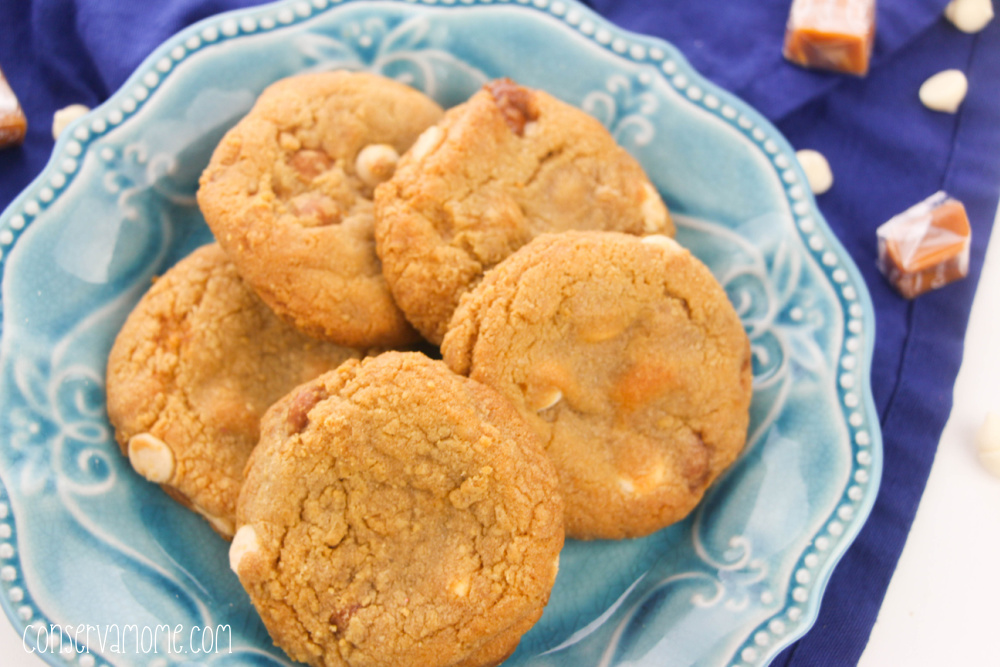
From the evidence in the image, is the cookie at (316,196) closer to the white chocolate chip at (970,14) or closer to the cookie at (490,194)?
the cookie at (490,194)

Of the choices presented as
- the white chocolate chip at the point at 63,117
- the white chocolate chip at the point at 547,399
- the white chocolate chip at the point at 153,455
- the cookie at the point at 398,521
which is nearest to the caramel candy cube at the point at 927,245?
the white chocolate chip at the point at 547,399

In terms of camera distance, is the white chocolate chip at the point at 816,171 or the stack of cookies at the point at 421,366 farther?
the white chocolate chip at the point at 816,171

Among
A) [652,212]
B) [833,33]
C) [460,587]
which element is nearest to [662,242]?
[652,212]

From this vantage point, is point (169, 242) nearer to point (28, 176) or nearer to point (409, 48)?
point (28, 176)

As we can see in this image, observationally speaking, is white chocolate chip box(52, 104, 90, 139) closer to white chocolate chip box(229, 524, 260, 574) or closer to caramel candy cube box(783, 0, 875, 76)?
white chocolate chip box(229, 524, 260, 574)

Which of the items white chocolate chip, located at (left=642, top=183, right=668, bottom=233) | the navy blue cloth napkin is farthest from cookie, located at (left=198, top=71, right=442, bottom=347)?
the navy blue cloth napkin

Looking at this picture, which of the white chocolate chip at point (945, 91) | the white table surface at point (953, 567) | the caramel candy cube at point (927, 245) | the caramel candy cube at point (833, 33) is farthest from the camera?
the white chocolate chip at point (945, 91)

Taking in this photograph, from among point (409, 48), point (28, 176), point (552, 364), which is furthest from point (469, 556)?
point (28, 176)
